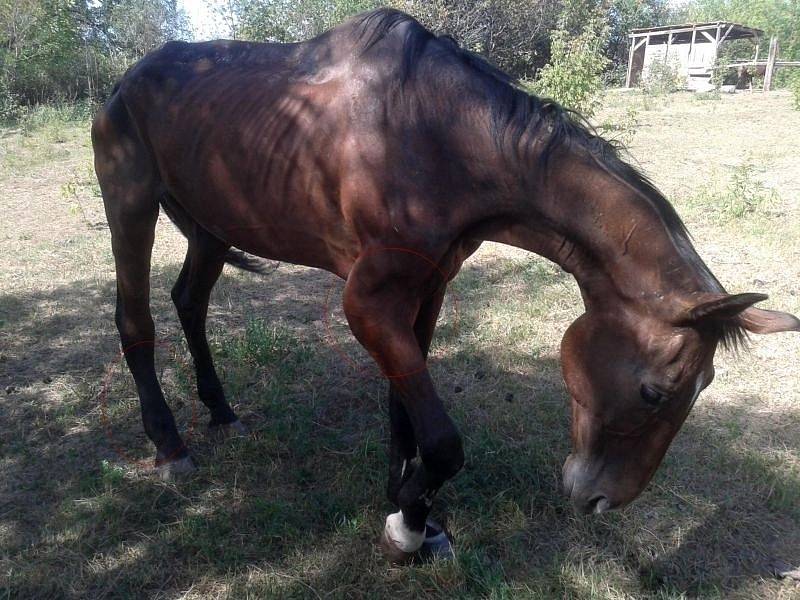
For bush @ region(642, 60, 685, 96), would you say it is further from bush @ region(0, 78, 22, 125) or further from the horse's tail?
the horse's tail

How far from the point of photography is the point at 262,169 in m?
2.48

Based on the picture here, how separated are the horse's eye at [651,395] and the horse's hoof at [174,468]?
217 centimetres

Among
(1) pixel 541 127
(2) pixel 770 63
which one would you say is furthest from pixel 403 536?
(2) pixel 770 63

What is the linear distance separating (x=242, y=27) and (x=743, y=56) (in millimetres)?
26301

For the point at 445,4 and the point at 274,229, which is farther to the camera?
the point at 445,4

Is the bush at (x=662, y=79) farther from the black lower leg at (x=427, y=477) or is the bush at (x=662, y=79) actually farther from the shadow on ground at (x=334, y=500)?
the black lower leg at (x=427, y=477)

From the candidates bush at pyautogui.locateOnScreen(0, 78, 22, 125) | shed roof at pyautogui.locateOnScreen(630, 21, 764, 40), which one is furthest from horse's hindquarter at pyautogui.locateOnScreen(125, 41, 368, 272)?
shed roof at pyautogui.locateOnScreen(630, 21, 764, 40)

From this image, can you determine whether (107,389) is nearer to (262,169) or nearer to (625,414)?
(262,169)

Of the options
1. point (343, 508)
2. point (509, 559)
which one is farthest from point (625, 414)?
point (343, 508)

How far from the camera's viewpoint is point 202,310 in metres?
3.44

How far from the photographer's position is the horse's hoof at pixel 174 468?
117 inches

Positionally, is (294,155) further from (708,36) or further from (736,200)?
(708,36)

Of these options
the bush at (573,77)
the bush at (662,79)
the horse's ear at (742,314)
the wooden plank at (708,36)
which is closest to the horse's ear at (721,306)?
the horse's ear at (742,314)

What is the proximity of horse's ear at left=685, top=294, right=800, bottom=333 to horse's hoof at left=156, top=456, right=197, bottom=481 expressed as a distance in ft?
7.76
